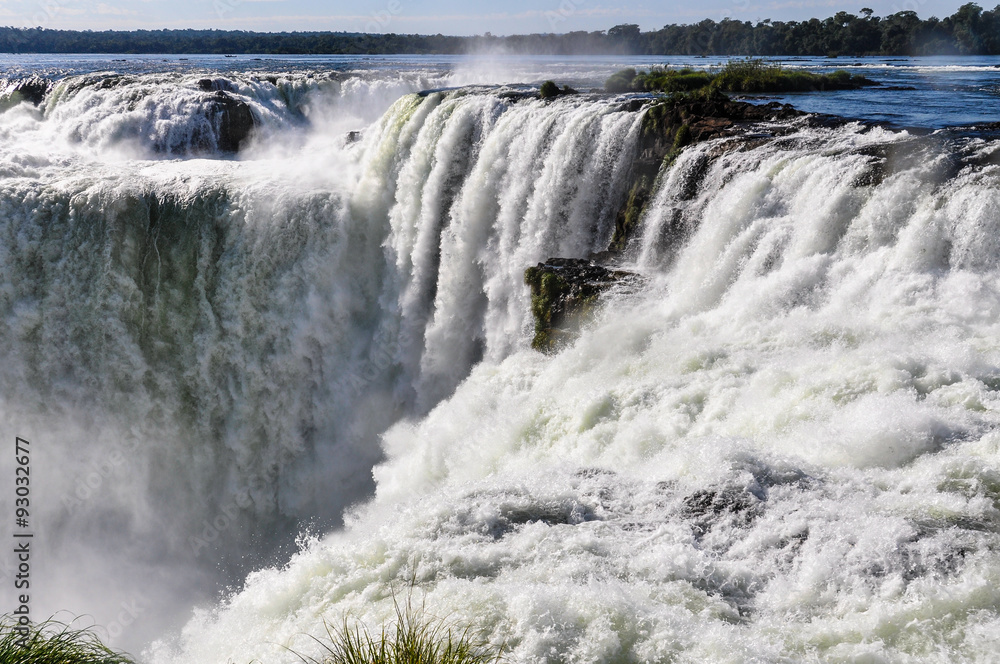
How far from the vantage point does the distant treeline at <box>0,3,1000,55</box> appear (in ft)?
112

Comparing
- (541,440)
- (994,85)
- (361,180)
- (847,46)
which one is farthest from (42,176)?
(847,46)

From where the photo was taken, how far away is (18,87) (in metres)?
26.7

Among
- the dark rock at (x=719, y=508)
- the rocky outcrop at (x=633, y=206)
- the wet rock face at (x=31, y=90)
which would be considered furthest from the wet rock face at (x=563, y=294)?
the wet rock face at (x=31, y=90)

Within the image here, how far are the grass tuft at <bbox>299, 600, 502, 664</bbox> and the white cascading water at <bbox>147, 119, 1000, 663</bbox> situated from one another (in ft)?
0.62

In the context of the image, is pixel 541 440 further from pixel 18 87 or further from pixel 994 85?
pixel 18 87

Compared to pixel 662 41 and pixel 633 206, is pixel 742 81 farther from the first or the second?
pixel 662 41

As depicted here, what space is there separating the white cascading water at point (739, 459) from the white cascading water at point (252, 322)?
199 cm

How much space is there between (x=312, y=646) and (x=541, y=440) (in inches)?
172

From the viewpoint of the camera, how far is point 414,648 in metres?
4.09

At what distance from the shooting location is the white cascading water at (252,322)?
13.6 m

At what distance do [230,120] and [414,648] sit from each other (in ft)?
76.7

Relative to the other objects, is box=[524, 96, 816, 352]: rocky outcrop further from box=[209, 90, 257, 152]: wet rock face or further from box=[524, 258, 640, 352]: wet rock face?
box=[209, 90, 257, 152]: wet rock face

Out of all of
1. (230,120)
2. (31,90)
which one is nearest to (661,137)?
(230,120)

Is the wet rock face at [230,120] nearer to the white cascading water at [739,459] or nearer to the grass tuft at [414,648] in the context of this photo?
the white cascading water at [739,459]
